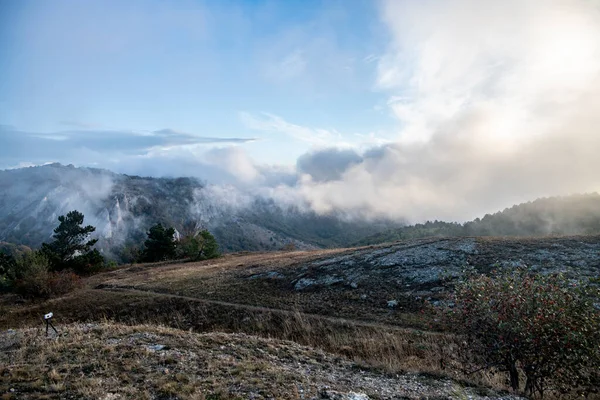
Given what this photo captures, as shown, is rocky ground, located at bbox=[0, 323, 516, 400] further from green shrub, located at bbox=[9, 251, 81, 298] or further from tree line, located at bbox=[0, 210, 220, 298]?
tree line, located at bbox=[0, 210, 220, 298]

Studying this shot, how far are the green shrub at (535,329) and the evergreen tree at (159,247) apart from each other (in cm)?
9041

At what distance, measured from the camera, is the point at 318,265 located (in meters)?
43.6

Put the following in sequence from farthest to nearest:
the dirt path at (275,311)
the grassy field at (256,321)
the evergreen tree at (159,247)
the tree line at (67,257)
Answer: the evergreen tree at (159,247) → the tree line at (67,257) → the dirt path at (275,311) → the grassy field at (256,321)

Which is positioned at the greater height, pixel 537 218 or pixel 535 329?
pixel 535 329

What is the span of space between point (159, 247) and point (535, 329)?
93348 mm

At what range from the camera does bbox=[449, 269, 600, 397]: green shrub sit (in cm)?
1105

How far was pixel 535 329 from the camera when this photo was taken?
11242 mm

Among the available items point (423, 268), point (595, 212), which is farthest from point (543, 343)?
point (595, 212)

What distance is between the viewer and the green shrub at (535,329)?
11.1 m

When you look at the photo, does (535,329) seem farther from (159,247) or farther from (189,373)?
(159,247)

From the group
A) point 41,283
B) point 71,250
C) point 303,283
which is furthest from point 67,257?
point 303,283

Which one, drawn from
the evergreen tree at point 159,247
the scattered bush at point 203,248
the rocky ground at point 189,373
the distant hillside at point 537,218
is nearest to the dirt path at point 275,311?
the rocky ground at point 189,373

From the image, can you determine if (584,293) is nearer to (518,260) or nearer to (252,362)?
(252,362)

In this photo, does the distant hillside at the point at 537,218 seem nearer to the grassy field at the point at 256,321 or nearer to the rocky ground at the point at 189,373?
the grassy field at the point at 256,321
